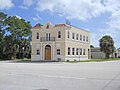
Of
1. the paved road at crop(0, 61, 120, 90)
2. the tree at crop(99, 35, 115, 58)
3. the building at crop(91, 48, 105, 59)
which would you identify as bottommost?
the paved road at crop(0, 61, 120, 90)

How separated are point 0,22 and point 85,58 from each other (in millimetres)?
21685

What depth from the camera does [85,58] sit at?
172 ft

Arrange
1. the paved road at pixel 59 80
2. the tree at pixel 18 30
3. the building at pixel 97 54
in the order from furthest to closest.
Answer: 1. the building at pixel 97 54
2. the tree at pixel 18 30
3. the paved road at pixel 59 80

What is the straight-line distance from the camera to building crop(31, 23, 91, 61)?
44.1 metres

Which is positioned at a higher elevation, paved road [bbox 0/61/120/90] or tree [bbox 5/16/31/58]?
tree [bbox 5/16/31/58]

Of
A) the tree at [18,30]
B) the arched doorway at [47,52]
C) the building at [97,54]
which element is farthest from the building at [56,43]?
the building at [97,54]

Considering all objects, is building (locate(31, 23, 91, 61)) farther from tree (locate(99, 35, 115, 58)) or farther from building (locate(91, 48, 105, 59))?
building (locate(91, 48, 105, 59))

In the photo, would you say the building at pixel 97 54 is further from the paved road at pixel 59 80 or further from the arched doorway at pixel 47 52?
the paved road at pixel 59 80

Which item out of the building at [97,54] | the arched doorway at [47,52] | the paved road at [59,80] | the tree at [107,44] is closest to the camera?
the paved road at [59,80]

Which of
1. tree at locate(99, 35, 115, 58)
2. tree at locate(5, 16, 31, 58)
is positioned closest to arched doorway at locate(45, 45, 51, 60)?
tree at locate(5, 16, 31, 58)

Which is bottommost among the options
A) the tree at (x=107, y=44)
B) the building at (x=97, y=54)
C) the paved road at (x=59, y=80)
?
the paved road at (x=59, y=80)

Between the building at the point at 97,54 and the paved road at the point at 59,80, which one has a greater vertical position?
the building at the point at 97,54

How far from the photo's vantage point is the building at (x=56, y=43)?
145ft

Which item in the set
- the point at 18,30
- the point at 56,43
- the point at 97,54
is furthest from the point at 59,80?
the point at 97,54
